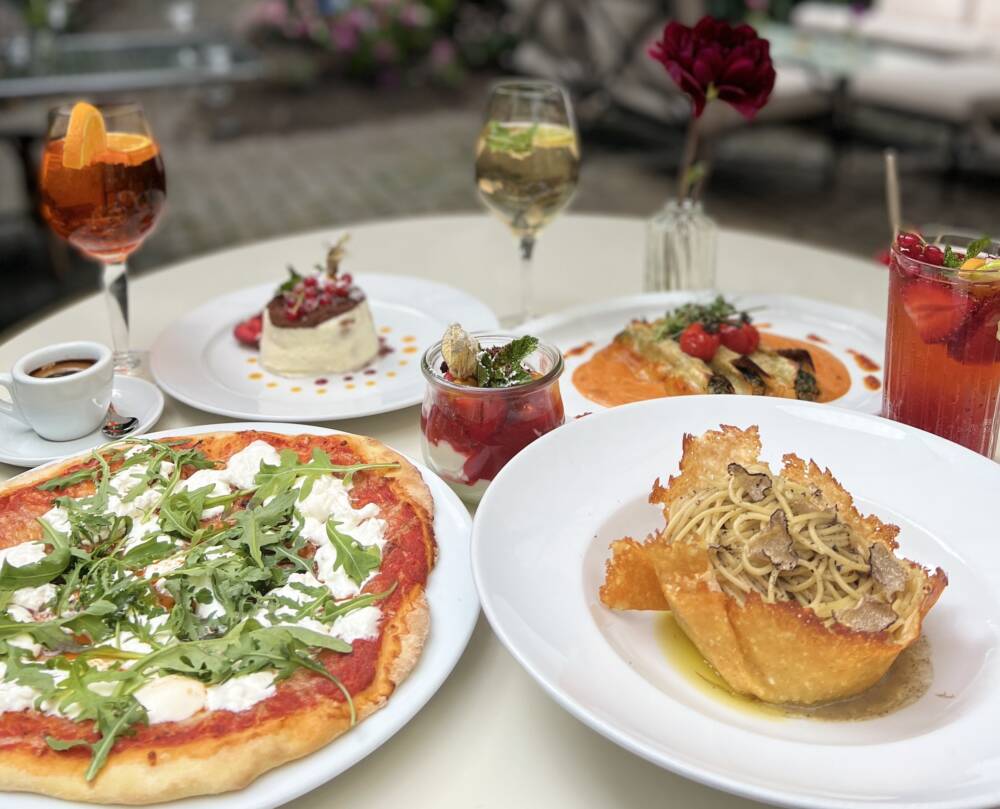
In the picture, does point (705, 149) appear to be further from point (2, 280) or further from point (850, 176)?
point (2, 280)

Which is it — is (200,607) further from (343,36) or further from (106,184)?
(343,36)

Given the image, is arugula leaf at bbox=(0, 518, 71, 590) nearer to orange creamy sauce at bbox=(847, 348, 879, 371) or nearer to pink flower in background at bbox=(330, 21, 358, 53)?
orange creamy sauce at bbox=(847, 348, 879, 371)

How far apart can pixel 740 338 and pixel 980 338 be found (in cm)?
42

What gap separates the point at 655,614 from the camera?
1061 millimetres

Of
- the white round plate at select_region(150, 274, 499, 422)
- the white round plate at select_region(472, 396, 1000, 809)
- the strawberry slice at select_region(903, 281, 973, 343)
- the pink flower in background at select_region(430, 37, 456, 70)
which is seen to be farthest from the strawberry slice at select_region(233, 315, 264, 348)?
the pink flower in background at select_region(430, 37, 456, 70)

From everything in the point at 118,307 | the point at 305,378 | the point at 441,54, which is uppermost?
the point at 118,307

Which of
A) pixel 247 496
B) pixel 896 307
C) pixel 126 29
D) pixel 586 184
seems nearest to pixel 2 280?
pixel 586 184

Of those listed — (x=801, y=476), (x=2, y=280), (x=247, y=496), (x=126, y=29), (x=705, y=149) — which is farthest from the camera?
(x=126, y=29)

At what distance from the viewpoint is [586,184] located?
6223mm

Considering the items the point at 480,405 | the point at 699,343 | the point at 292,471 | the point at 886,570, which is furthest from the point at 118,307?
the point at 886,570

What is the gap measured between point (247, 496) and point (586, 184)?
533 cm

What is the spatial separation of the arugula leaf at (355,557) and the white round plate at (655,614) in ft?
0.44

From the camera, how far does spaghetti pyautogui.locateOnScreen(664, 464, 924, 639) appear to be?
3.02ft

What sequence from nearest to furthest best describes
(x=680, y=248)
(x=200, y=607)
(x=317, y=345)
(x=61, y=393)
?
(x=200, y=607)
(x=61, y=393)
(x=317, y=345)
(x=680, y=248)
